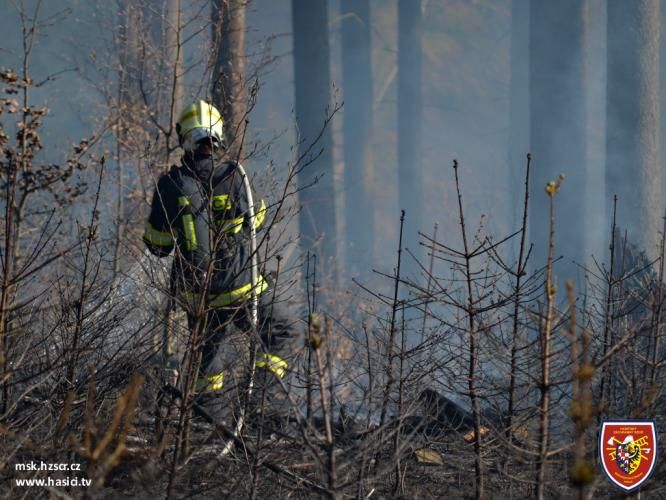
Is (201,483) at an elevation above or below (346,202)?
below

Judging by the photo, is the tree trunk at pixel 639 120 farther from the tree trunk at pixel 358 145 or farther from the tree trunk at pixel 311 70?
the tree trunk at pixel 358 145

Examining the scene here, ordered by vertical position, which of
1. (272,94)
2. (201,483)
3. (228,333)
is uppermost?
(272,94)

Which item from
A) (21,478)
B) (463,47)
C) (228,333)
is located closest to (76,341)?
(21,478)

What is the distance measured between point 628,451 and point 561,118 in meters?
11.1

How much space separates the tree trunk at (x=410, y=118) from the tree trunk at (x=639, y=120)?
945 cm

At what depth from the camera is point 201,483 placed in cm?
395

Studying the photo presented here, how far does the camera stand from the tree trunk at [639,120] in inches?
476

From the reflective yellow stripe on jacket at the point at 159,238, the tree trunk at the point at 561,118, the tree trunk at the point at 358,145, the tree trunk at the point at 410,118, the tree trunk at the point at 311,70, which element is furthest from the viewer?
the tree trunk at the point at 358,145

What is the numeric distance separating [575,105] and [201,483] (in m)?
11.0

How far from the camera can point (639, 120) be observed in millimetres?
12094

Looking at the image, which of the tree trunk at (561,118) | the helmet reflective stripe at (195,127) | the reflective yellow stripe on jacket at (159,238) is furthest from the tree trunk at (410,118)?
the reflective yellow stripe on jacket at (159,238)

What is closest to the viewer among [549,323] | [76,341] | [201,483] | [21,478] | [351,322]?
→ [549,323]

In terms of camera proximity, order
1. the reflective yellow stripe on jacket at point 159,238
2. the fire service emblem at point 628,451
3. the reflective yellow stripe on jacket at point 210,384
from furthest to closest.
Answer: the reflective yellow stripe on jacket at point 159,238, the reflective yellow stripe on jacket at point 210,384, the fire service emblem at point 628,451

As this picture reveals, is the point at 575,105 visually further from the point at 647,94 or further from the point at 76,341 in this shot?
the point at 76,341
